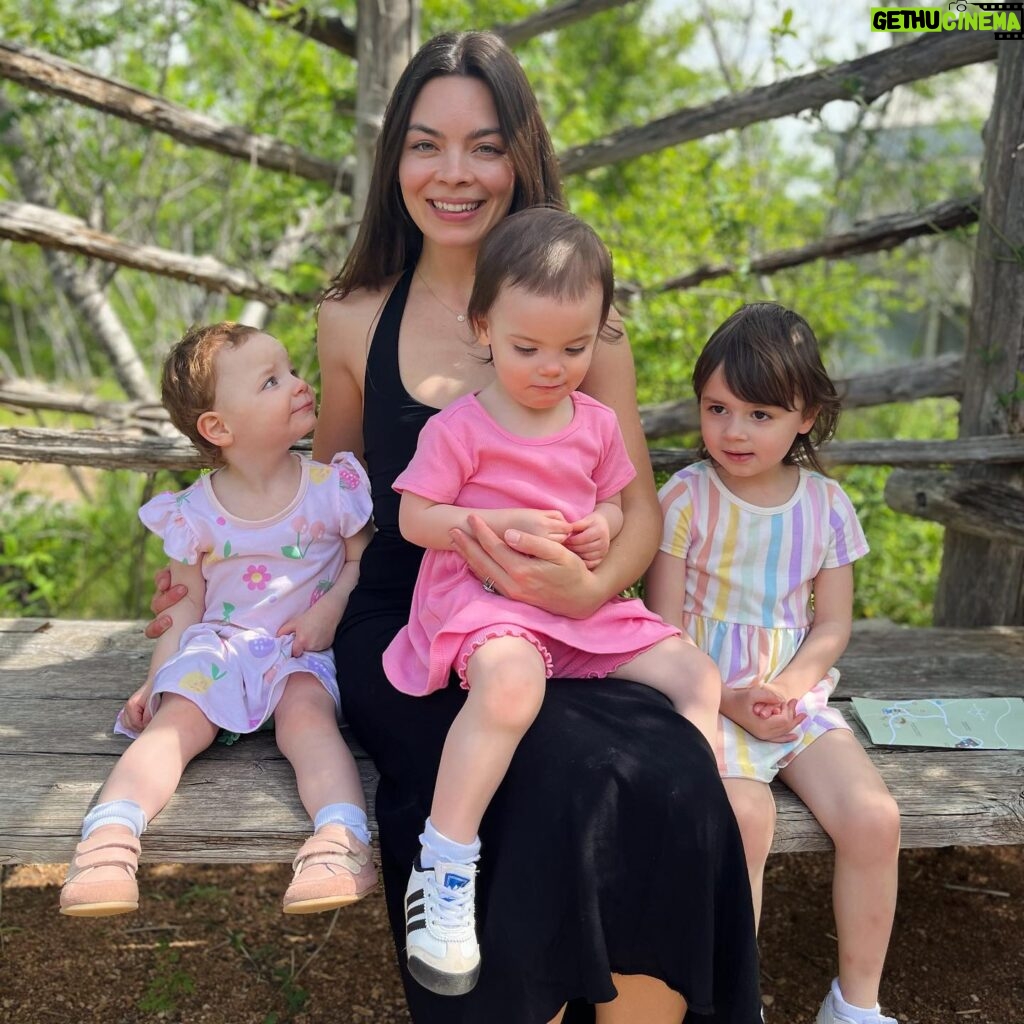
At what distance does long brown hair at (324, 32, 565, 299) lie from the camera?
244cm

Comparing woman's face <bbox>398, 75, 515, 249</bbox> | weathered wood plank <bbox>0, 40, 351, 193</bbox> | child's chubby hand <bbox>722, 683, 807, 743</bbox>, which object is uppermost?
weathered wood plank <bbox>0, 40, 351, 193</bbox>

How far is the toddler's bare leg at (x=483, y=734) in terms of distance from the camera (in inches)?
74.8

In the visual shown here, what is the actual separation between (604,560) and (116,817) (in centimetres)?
107

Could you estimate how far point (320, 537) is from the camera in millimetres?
2564

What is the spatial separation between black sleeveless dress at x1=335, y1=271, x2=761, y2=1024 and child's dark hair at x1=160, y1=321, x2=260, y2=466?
958 mm

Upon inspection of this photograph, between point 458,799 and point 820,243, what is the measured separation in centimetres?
271

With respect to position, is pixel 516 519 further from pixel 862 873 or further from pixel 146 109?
pixel 146 109

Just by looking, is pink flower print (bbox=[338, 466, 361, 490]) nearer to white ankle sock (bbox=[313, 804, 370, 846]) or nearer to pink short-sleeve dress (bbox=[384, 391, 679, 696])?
pink short-sleeve dress (bbox=[384, 391, 679, 696])

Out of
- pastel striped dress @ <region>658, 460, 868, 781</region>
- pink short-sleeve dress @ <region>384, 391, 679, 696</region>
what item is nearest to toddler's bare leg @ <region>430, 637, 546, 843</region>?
pink short-sleeve dress @ <region>384, 391, 679, 696</region>

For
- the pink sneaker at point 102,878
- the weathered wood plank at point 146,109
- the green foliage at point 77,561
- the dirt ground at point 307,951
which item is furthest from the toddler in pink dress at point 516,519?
the green foliage at point 77,561

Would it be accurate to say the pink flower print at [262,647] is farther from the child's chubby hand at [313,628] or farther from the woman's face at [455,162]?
the woman's face at [455,162]

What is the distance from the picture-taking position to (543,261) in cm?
205

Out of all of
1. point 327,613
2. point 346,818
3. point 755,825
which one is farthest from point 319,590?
point 755,825

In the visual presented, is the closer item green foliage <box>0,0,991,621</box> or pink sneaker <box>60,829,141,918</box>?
pink sneaker <box>60,829,141,918</box>
